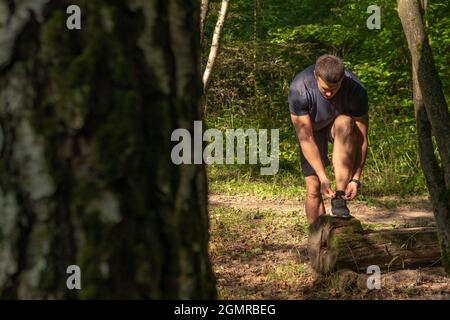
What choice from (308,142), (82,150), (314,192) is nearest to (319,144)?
(314,192)

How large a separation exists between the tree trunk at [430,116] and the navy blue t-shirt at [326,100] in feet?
3.66

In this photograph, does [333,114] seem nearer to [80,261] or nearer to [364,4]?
[80,261]

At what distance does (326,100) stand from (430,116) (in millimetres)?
1575

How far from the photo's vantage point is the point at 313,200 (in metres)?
6.22

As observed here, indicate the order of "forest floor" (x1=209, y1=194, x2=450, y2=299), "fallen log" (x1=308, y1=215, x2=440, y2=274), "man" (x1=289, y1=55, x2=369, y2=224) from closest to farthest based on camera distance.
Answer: "forest floor" (x1=209, y1=194, x2=450, y2=299) → "fallen log" (x1=308, y1=215, x2=440, y2=274) → "man" (x1=289, y1=55, x2=369, y2=224)

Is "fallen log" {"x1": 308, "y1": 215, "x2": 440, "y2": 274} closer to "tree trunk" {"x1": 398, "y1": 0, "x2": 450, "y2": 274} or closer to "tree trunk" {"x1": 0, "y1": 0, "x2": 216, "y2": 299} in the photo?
"tree trunk" {"x1": 398, "y1": 0, "x2": 450, "y2": 274}

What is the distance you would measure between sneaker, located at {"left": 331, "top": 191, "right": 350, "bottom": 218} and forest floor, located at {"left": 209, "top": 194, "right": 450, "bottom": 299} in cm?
49

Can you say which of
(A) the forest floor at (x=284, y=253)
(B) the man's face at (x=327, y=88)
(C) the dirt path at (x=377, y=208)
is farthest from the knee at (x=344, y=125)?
(C) the dirt path at (x=377, y=208)

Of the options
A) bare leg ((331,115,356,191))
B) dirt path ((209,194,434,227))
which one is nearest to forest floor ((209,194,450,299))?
dirt path ((209,194,434,227))

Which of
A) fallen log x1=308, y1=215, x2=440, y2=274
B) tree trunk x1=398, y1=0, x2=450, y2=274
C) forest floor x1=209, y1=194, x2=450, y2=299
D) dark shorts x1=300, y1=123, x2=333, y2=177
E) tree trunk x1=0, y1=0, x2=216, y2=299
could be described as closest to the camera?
tree trunk x1=0, y1=0, x2=216, y2=299

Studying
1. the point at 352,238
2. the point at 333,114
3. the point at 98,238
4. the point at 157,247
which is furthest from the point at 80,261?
the point at 333,114

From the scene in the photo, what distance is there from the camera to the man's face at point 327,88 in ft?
18.1

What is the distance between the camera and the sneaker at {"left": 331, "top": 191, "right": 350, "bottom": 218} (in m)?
5.49

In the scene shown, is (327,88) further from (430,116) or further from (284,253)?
(284,253)
